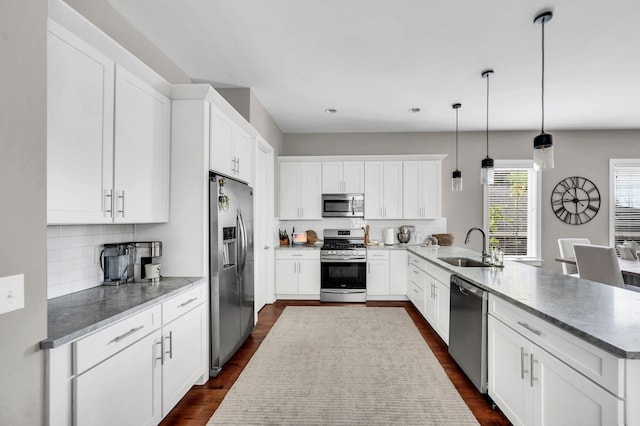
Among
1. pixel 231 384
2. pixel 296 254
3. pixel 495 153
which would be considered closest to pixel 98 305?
pixel 231 384

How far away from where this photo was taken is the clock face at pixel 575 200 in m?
5.49

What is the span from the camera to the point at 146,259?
246 cm

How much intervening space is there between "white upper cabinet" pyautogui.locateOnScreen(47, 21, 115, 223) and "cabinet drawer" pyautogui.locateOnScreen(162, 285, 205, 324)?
24.9 inches

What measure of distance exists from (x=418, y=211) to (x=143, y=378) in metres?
4.43

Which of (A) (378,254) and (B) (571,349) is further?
(A) (378,254)

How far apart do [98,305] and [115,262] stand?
531 millimetres

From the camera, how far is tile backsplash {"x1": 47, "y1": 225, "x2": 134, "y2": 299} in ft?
6.19

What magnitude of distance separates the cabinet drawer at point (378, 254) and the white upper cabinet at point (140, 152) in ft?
10.5

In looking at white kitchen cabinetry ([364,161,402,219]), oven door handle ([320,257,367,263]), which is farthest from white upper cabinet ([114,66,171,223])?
white kitchen cabinetry ([364,161,402,219])

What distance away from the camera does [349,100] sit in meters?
4.20

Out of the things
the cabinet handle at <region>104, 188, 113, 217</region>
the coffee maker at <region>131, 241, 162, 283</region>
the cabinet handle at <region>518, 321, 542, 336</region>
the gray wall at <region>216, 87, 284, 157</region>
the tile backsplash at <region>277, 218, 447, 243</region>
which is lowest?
the cabinet handle at <region>518, 321, 542, 336</region>

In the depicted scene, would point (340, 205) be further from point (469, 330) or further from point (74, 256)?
point (74, 256)

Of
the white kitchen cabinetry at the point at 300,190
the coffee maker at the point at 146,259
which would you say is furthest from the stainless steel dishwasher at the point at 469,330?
the white kitchen cabinetry at the point at 300,190

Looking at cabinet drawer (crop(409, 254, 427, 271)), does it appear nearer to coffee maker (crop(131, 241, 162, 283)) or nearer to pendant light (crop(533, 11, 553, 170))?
pendant light (crop(533, 11, 553, 170))
